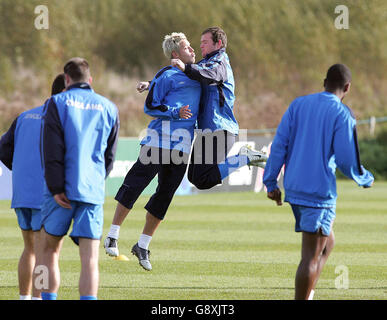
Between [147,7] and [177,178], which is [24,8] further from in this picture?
[177,178]

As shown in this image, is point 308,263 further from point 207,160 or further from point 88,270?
point 207,160

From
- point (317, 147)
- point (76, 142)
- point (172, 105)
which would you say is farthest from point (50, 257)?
point (172, 105)

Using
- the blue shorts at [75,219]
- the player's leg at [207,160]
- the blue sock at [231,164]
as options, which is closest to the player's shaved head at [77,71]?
the blue shorts at [75,219]

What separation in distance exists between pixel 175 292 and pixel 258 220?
7764mm

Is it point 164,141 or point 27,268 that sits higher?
point 164,141

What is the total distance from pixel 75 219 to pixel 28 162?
2.84 ft

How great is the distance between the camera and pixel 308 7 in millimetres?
55250

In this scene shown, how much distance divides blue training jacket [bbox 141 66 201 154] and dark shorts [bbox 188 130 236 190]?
22 cm

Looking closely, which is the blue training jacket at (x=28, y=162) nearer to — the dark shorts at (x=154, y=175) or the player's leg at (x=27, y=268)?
the player's leg at (x=27, y=268)

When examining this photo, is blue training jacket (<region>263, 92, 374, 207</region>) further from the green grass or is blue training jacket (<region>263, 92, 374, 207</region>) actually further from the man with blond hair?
the man with blond hair

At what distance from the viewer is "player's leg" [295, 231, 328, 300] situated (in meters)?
6.96

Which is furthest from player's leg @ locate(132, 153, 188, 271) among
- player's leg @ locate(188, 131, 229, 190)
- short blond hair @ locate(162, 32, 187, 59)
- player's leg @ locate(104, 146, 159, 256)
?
short blond hair @ locate(162, 32, 187, 59)

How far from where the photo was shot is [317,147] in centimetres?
693

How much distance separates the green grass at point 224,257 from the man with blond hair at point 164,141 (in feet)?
2.51
